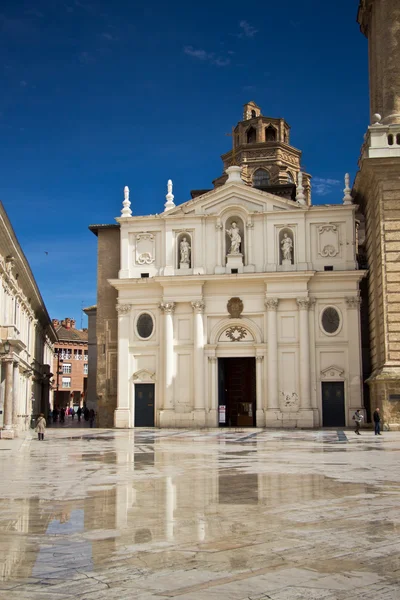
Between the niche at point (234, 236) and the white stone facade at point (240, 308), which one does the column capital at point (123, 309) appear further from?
the niche at point (234, 236)

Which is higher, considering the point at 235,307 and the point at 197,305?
the point at 197,305

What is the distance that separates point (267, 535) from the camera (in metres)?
9.11

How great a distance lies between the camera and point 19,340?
3522cm

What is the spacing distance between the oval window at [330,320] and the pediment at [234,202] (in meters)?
6.79

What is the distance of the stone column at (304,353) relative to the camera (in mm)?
43594

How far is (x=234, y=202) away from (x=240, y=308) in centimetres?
684

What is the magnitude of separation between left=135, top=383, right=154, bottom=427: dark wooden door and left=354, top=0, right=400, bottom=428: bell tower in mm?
13799

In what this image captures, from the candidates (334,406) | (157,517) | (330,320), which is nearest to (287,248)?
(330,320)

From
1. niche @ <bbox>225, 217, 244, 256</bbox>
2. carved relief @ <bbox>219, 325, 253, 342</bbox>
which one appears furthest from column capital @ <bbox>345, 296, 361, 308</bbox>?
niche @ <bbox>225, 217, 244, 256</bbox>

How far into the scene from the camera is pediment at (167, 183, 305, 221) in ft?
152

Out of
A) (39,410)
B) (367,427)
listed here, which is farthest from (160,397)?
(39,410)

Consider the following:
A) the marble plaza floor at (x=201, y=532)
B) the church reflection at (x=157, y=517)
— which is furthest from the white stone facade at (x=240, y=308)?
the church reflection at (x=157, y=517)

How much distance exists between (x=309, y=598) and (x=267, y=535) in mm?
2789

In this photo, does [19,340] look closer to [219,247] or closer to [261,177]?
[219,247]
